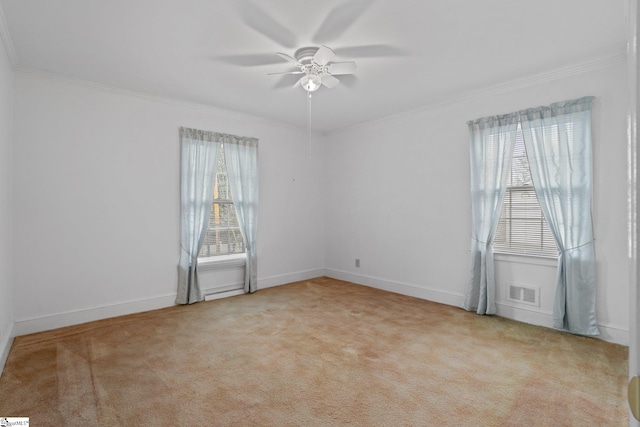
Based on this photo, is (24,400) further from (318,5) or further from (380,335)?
A: (318,5)

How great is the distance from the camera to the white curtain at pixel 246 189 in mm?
5020

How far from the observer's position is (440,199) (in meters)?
4.58

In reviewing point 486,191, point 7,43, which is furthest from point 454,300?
point 7,43

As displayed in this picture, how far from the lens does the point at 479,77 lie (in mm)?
3699

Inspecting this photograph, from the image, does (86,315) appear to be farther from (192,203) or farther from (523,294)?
(523,294)

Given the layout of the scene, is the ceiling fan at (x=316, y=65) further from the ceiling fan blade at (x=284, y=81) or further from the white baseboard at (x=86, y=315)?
the white baseboard at (x=86, y=315)

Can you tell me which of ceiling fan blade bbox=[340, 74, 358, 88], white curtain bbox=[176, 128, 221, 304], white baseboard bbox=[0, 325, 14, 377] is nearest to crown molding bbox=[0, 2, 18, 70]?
white curtain bbox=[176, 128, 221, 304]

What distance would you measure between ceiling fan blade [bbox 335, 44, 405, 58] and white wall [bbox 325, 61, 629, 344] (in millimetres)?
1666

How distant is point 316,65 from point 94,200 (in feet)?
9.77

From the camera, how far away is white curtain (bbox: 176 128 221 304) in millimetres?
4512

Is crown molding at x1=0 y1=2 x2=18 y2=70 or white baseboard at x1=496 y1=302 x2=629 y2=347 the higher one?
crown molding at x1=0 y1=2 x2=18 y2=70

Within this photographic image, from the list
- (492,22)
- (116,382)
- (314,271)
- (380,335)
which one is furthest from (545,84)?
(116,382)

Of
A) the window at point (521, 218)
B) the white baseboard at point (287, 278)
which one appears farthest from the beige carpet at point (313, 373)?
the white baseboard at point (287, 278)

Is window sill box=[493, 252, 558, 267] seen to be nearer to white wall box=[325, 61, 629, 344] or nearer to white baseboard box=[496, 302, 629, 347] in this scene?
white wall box=[325, 61, 629, 344]
